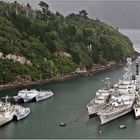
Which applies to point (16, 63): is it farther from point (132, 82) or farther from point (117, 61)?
point (117, 61)

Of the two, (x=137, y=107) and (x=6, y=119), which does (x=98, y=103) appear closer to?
(x=137, y=107)

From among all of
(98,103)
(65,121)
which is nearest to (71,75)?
(98,103)

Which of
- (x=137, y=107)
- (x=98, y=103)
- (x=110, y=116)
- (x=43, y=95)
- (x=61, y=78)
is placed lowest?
(x=110, y=116)

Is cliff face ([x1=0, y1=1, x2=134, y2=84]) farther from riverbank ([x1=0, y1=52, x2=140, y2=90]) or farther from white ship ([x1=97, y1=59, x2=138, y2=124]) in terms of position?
white ship ([x1=97, y1=59, x2=138, y2=124])

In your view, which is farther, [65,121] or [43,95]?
[43,95]

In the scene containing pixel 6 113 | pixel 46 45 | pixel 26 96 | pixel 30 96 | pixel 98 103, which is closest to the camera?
pixel 6 113

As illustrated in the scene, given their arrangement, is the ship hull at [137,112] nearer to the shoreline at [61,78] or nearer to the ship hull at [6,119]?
the ship hull at [6,119]

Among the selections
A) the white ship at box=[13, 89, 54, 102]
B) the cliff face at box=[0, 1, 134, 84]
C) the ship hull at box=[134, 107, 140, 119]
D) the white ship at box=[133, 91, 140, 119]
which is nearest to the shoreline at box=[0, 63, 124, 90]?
the cliff face at box=[0, 1, 134, 84]
